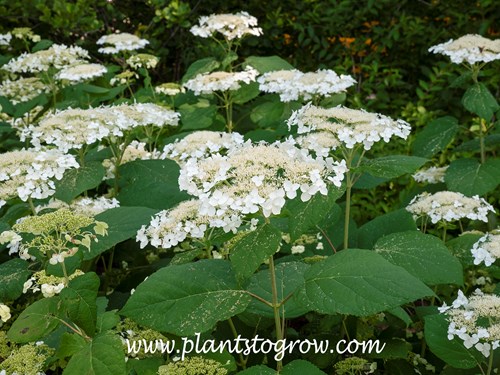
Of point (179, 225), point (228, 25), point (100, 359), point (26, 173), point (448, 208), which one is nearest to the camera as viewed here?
point (100, 359)

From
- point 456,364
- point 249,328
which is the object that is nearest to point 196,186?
point 249,328

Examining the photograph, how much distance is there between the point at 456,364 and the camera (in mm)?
2168

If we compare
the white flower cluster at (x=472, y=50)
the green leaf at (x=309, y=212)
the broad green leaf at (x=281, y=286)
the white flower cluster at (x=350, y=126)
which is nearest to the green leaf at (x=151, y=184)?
the white flower cluster at (x=350, y=126)

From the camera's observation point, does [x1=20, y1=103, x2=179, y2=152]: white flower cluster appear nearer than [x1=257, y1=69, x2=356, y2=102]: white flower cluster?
Yes

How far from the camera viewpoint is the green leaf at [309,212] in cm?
206

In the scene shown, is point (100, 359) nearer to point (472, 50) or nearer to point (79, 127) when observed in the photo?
point (79, 127)

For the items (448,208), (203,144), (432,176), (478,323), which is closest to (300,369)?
(478,323)

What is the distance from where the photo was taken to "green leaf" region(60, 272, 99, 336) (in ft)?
6.13

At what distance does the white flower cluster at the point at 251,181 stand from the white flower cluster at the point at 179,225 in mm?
136

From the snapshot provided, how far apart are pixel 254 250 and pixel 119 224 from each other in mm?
825

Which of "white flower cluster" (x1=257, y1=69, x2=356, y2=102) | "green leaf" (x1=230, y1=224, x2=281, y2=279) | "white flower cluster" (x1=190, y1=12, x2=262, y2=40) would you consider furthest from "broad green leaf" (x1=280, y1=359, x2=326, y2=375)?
"white flower cluster" (x1=190, y1=12, x2=262, y2=40)

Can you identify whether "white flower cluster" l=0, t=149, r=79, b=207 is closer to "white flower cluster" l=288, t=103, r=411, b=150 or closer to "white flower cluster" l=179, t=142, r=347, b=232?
"white flower cluster" l=179, t=142, r=347, b=232

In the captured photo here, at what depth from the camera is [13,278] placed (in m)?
2.44

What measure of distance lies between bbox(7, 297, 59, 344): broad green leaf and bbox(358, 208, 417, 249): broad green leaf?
4.31ft
